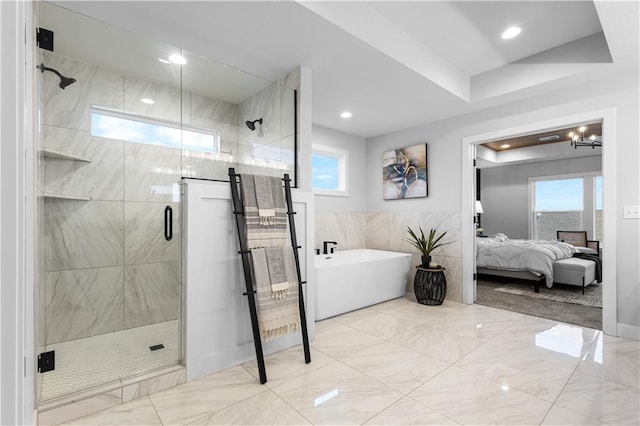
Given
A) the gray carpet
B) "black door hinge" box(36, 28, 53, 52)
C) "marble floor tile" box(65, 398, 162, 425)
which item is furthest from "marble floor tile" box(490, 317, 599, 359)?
"black door hinge" box(36, 28, 53, 52)

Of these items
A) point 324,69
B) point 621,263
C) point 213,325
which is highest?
point 324,69

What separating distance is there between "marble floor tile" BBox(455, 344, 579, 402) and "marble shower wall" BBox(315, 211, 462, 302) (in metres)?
1.54

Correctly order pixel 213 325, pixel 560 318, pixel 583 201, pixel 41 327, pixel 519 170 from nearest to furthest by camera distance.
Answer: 1. pixel 41 327
2. pixel 213 325
3. pixel 560 318
4. pixel 583 201
5. pixel 519 170

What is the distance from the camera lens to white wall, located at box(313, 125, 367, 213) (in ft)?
14.5

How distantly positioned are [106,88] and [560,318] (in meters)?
4.70

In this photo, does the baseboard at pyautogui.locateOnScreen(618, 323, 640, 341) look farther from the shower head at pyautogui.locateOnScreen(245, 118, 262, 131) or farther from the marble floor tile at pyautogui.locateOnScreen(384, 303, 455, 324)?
the shower head at pyautogui.locateOnScreen(245, 118, 262, 131)

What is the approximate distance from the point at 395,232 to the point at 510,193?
5183 mm

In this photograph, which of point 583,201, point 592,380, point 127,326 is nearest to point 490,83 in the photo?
point 592,380

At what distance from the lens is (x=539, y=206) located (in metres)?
7.58

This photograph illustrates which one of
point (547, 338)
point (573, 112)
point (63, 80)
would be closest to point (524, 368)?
point (547, 338)

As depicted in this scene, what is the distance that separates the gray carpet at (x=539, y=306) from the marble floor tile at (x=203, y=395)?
10.1 ft

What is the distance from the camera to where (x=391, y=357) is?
7.54 ft

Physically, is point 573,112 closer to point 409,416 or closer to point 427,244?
point 427,244

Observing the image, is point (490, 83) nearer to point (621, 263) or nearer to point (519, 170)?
point (621, 263)
